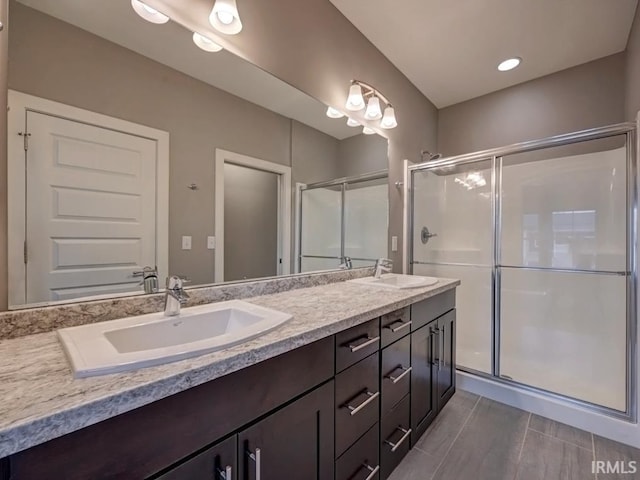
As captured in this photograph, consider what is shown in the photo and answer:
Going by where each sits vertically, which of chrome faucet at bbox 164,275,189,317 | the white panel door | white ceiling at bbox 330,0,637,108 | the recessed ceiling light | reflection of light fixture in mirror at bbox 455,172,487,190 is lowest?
chrome faucet at bbox 164,275,189,317

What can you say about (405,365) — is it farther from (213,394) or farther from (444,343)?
(213,394)

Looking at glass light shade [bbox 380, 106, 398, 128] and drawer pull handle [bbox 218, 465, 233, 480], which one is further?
glass light shade [bbox 380, 106, 398, 128]

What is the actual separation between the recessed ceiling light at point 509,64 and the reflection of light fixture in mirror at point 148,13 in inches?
94.5

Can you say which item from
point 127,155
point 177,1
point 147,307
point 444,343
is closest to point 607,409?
point 444,343

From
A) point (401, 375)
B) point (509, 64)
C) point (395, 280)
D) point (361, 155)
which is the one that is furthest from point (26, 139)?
point (509, 64)

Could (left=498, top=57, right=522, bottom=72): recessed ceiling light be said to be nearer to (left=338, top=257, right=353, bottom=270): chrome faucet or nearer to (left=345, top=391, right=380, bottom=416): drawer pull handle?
(left=338, top=257, right=353, bottom=270): chrome faucet

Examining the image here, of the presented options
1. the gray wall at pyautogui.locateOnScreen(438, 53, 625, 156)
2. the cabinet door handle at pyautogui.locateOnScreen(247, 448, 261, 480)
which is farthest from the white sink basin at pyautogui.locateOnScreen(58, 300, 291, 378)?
the gray wall at pyautogui.locateOnScreen(438, 53, 625, 156)

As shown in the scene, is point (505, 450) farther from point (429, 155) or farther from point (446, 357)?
point (429, 155)

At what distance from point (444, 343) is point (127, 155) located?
183 cm

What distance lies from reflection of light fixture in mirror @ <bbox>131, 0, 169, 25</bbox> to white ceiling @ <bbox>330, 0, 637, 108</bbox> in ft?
3.78

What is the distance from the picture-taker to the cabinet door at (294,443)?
2.28 feet

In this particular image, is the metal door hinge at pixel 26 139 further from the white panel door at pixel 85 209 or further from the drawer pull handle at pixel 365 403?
the drawer pull handle at pixel 365 403

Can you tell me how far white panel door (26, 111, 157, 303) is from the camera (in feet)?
2.70

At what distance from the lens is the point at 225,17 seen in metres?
1.17
